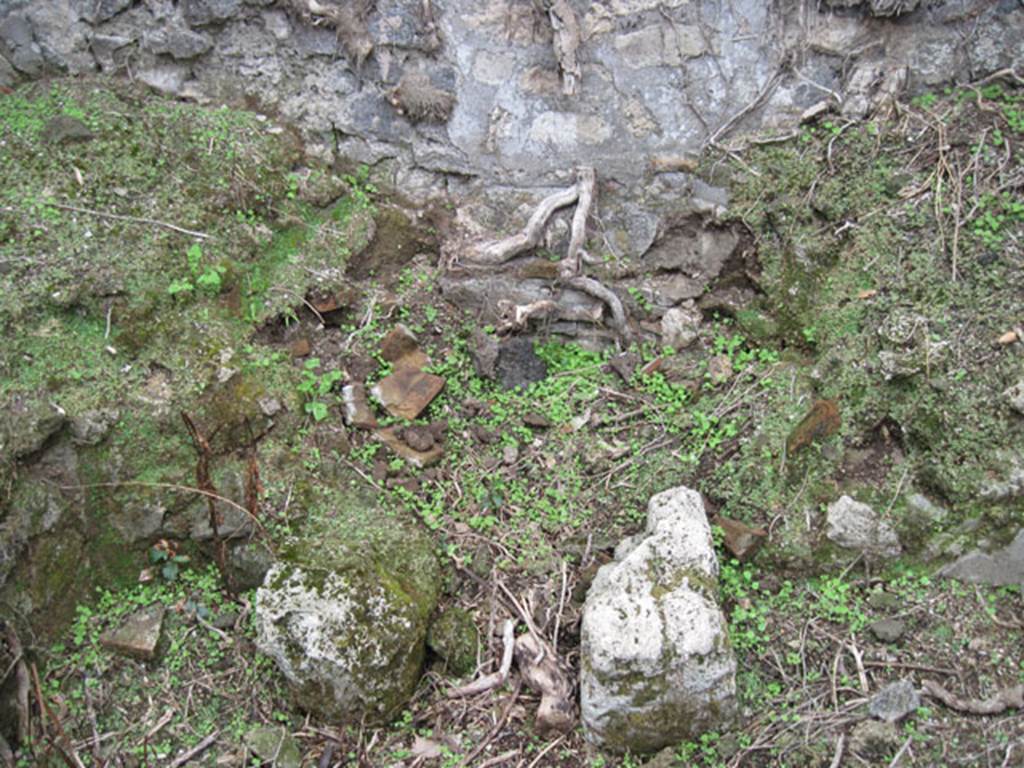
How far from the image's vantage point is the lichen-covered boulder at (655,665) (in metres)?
3.31

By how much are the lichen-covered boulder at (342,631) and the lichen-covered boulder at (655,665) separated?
0.83 m

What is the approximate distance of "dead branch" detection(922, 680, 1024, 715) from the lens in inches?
130

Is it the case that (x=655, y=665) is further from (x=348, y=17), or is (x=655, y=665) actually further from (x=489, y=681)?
(x=348, y=17)

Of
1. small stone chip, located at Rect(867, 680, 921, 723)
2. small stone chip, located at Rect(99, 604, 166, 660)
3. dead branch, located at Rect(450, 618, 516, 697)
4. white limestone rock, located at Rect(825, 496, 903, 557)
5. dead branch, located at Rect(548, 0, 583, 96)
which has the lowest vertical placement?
dead branch, located at Rect(450, 618, 516, 697)

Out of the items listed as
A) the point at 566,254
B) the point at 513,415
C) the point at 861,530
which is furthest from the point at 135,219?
the point at 861,530

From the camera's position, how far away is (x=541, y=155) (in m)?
5.42

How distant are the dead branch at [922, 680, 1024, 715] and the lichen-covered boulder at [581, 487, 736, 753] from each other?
0.90 metres

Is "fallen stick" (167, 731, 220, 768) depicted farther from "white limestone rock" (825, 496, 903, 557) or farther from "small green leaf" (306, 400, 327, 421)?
"white limestone rock" (825, 496, 903, 557)

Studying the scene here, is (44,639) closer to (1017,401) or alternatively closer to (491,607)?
(491,607)

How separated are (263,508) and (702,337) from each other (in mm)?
2758

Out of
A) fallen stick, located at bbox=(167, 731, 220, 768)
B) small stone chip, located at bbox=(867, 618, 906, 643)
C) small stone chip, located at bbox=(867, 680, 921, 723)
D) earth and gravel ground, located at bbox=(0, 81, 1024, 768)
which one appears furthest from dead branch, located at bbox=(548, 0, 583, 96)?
fallen stick, located at bbox=(167, 731, 220, 768)

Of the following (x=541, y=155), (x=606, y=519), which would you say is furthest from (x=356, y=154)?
(x=606, y=519)

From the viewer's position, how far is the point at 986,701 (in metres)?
3.34

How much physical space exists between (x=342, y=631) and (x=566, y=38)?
3.98 meters
